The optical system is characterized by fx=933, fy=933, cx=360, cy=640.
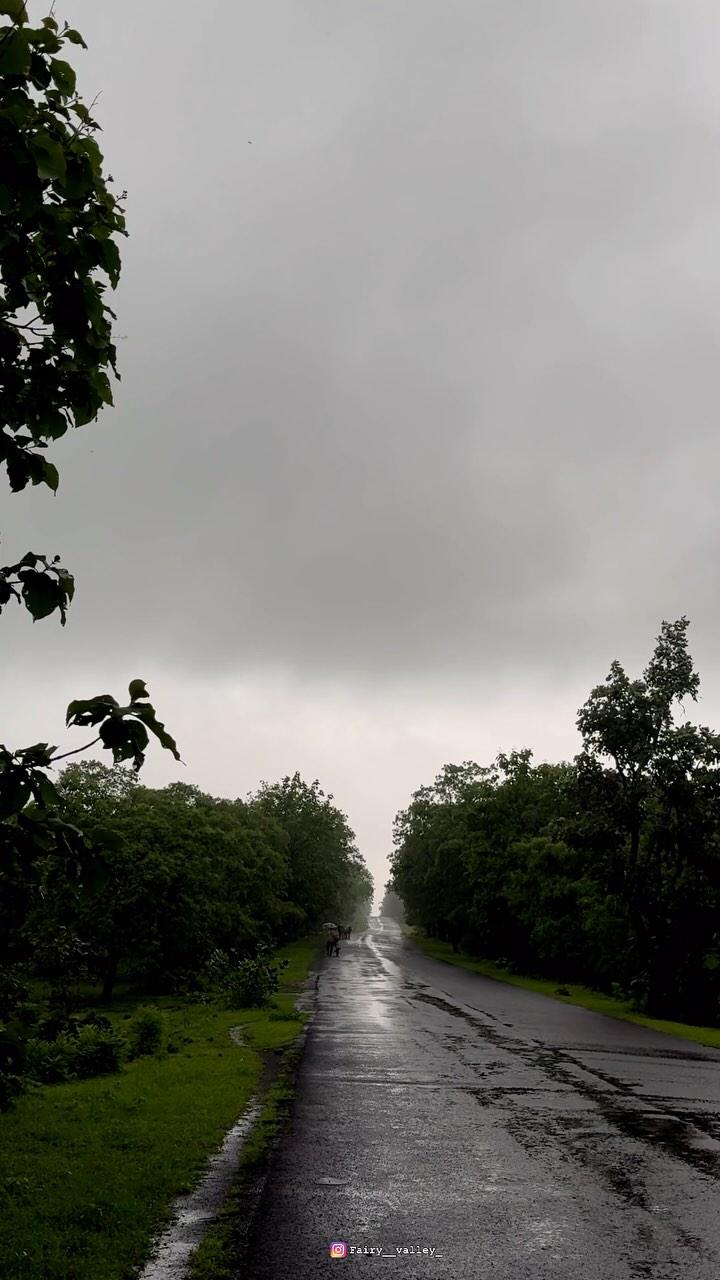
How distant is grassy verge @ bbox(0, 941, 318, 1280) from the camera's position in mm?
6285

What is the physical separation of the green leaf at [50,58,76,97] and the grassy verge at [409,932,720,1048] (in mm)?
23689

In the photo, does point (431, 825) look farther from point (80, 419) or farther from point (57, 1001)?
point (80, 419)

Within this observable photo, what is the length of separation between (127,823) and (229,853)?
11.4 m

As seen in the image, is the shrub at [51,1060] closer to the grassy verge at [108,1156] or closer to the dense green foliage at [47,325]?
the grassy verge at [108,1156]

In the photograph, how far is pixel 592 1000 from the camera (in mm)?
34969

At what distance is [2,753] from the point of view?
10.2 ft

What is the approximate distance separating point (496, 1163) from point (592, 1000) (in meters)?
28.1

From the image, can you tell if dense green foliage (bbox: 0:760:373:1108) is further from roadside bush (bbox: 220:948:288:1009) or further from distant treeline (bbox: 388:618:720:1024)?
distant treeline (bbox: 388:618:720:1024)

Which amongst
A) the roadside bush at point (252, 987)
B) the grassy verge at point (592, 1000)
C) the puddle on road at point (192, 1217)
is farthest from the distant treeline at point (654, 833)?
the puddle on road at point (192, 1217)

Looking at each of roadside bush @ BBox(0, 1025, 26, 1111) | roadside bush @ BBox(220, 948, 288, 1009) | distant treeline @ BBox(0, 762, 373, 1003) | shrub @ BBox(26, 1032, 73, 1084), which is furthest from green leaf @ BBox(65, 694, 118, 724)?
roadside bush @ BBox(220, 948, 288, 1009)

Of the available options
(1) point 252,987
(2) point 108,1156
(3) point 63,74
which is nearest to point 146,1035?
(2) point 108,1156

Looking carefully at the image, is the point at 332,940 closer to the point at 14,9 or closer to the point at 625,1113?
the point at 625,1113

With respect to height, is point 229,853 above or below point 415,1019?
above

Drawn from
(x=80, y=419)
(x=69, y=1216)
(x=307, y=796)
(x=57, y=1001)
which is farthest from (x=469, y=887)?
(x=80, y=419)
